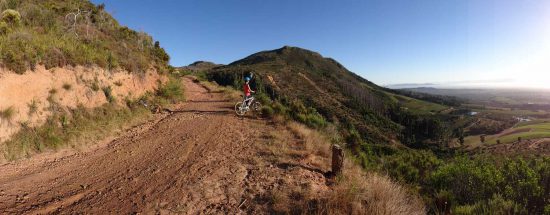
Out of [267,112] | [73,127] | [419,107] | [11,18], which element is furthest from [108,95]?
[419,107]

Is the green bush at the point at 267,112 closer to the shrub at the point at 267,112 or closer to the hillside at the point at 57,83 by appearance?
the shrub at the point at 267,112

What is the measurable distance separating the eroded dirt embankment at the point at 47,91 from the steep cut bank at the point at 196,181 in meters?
1.73

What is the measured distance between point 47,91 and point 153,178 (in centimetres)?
605

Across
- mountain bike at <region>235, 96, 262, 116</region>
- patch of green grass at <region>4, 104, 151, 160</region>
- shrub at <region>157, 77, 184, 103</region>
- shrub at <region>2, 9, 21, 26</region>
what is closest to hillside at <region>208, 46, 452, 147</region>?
shrub at <region>157, 77, 184, 103</region>

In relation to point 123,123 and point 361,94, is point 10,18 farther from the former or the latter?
point 361,94

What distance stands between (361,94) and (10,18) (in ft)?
401

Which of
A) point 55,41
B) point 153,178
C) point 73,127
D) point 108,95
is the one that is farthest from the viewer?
point 108,95

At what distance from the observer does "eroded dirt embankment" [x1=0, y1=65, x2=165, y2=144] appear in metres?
8.25

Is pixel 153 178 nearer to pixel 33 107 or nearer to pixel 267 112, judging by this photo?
pixel 33 107

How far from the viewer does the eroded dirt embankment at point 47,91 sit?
8250 mm

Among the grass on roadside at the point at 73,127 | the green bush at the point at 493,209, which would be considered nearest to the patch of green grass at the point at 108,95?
the grass on roadside at the point at 73,127

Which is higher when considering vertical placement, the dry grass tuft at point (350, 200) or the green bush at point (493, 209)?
the dry grass tuft at point (350, 200)

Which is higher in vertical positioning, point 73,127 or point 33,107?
point 33,107

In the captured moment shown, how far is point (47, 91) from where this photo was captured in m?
9.66
